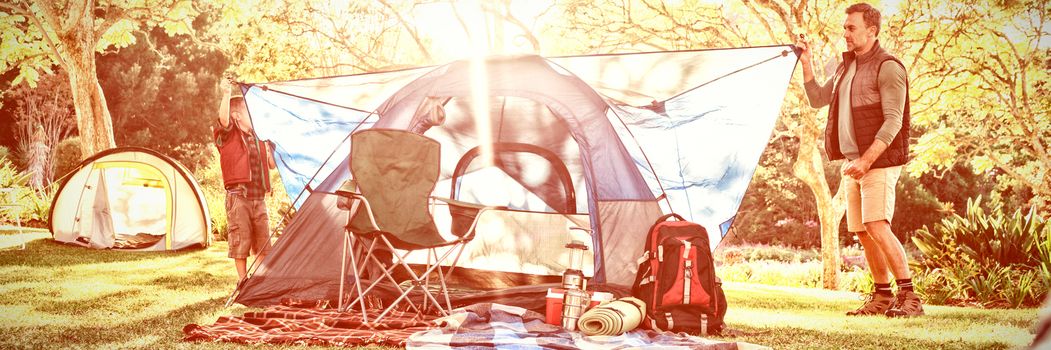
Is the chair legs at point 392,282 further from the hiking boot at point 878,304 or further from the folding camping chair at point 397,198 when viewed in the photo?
the hiking boot at point 878,304

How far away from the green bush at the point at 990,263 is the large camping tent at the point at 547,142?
5.98ft

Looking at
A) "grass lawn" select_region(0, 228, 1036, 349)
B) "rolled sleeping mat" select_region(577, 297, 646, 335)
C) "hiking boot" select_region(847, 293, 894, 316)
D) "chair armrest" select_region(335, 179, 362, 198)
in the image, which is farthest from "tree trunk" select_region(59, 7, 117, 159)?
"hiking boot" select_region(847, 293, 894, 316)

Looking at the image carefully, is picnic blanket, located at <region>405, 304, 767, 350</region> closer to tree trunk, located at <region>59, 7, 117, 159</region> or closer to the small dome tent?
the small dome tent

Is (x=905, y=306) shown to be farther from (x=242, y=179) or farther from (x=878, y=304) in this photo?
(x=242, y=179)

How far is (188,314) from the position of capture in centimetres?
397

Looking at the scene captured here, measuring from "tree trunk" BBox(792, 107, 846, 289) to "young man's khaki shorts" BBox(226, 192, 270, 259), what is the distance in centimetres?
503

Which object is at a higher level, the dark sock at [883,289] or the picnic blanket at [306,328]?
the dark sock at [883,289]

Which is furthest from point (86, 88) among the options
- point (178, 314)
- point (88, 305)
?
point (178, 314)

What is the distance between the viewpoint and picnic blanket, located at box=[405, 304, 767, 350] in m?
3.19

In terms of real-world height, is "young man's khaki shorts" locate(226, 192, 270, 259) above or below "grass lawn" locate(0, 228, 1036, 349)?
above

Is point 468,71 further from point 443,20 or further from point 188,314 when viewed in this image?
point 443,20

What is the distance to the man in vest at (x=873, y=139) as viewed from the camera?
382 centimetres

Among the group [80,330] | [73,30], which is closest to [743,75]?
[80,330]

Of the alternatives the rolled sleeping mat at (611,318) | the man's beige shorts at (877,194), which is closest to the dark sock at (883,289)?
the man's beige shorts at (877,194)
